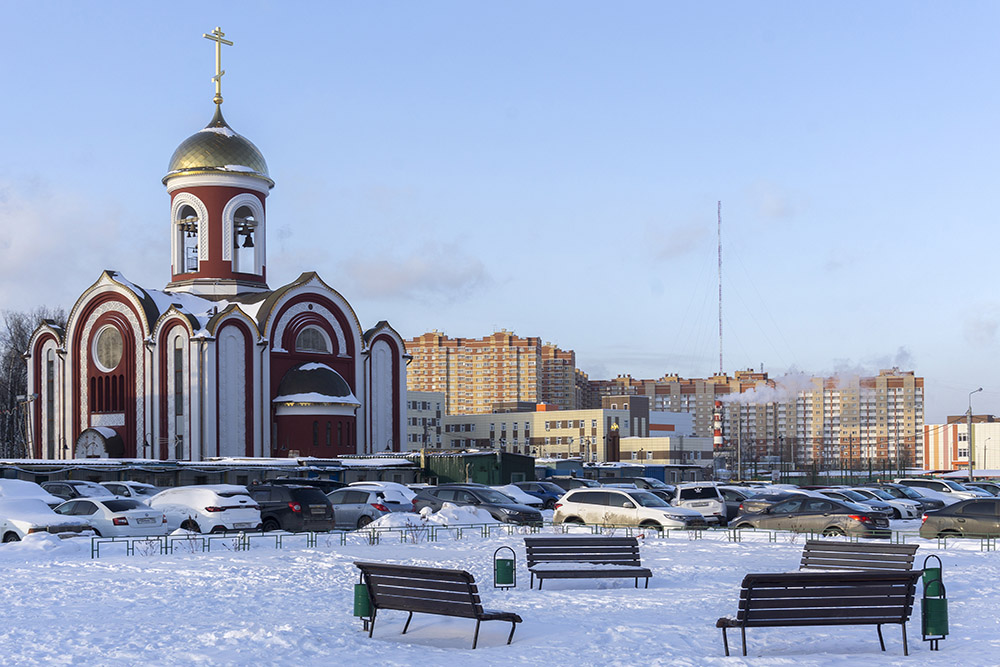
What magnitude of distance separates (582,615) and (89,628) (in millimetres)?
4958

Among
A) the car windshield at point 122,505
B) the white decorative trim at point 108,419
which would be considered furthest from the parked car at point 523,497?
the white decorative trim at point 108,419

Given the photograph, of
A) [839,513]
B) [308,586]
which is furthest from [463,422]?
[308,586]

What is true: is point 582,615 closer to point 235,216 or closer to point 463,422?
point 235,216

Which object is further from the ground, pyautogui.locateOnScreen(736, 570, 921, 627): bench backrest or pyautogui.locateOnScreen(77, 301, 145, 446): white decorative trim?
pyautogui.locateOnScreen(77, 301, 145, 446): white decorative trim

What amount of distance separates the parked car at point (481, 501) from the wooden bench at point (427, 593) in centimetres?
1615

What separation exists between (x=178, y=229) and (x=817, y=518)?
41.7m

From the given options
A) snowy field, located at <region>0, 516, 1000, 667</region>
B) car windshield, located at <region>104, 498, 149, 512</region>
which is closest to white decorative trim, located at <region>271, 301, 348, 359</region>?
car windshield, located at <region>104, 498, 149, 512</region>

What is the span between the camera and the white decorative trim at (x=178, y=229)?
188 ft

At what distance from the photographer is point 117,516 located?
2320cm

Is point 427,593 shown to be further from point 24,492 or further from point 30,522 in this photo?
point 24,492

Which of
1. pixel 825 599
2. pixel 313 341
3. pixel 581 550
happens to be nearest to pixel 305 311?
pixel 313 341

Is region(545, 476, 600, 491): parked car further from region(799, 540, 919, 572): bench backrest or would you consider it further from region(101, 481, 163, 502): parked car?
region(799, 540, 919, 572): bench backrest

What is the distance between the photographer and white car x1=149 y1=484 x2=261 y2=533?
24359 mm

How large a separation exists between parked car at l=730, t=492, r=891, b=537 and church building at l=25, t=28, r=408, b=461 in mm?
30854
